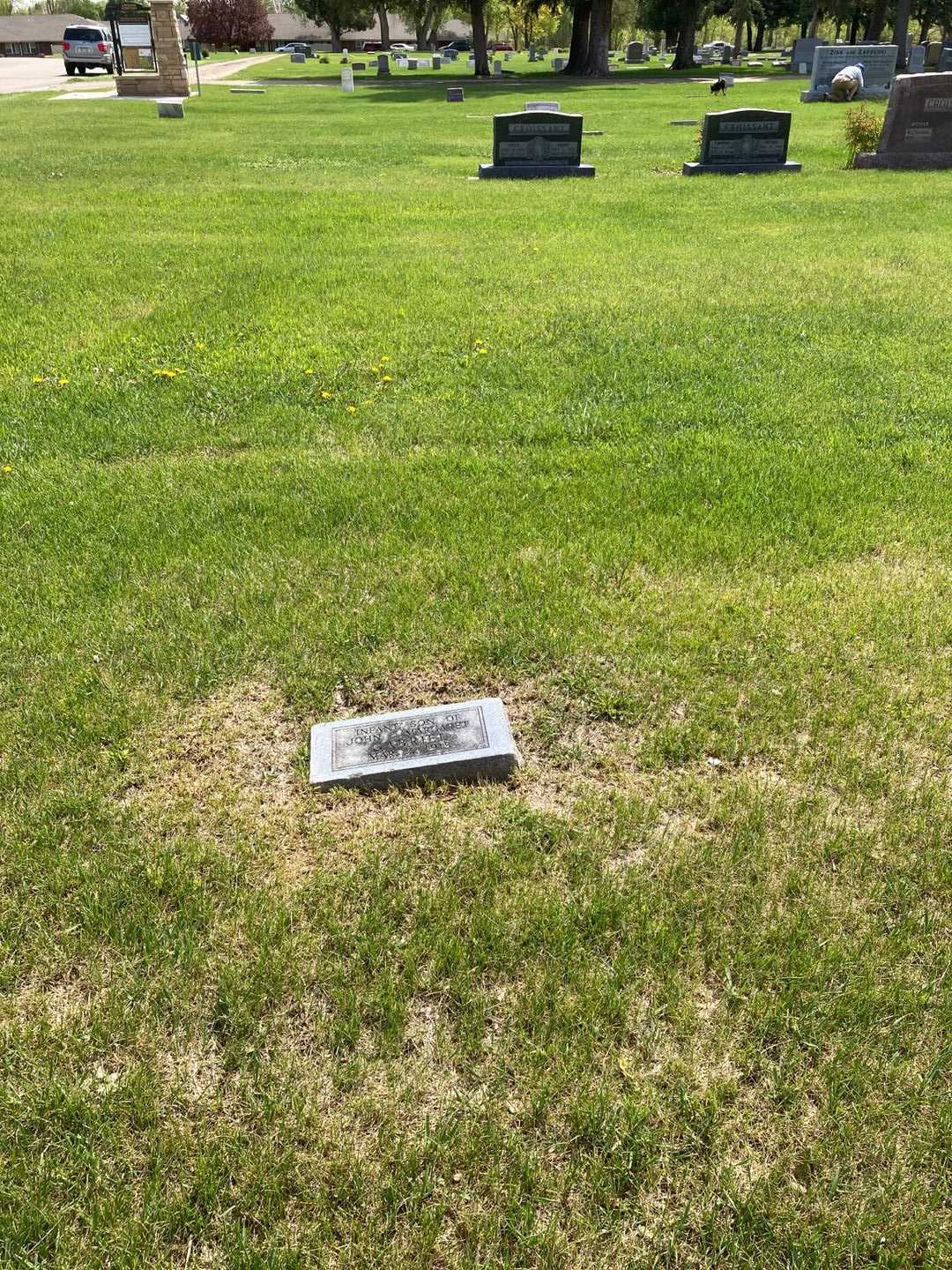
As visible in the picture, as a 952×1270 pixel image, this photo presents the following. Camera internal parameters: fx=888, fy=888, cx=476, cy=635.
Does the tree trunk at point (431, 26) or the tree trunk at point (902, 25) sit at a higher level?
the tree trunk at point (431, 26)

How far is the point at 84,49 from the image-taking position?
50.7 m

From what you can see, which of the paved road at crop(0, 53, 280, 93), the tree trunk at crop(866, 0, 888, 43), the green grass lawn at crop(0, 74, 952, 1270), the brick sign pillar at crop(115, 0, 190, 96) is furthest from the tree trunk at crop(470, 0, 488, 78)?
the green grass lawn at crop(0, 74, 952, 1270)

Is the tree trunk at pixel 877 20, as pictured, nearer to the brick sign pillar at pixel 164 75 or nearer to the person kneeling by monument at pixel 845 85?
the person kneeling by monument at pixel 845 85

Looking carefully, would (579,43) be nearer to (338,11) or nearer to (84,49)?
(338,11)

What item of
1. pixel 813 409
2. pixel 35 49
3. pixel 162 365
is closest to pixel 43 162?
pixel 162 365

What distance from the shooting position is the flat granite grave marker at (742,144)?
16688 mm

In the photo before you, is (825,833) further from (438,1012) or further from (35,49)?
(35,49)

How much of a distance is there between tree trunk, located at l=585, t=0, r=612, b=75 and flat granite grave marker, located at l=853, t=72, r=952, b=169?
35046mm

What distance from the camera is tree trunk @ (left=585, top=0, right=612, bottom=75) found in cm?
4522

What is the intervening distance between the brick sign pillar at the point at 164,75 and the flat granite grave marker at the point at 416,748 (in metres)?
38.1

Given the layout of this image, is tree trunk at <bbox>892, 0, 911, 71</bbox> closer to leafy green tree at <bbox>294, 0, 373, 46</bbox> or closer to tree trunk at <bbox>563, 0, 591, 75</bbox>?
tree trunk at <bbox>563, 0, 591, 75</bbox>

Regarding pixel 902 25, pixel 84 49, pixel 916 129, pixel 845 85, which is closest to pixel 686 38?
pixel 902 25

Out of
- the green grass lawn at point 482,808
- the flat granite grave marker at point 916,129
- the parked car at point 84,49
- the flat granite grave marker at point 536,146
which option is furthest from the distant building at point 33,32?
the green grass lawn at point 482,808

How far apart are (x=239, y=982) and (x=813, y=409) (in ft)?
17.9
